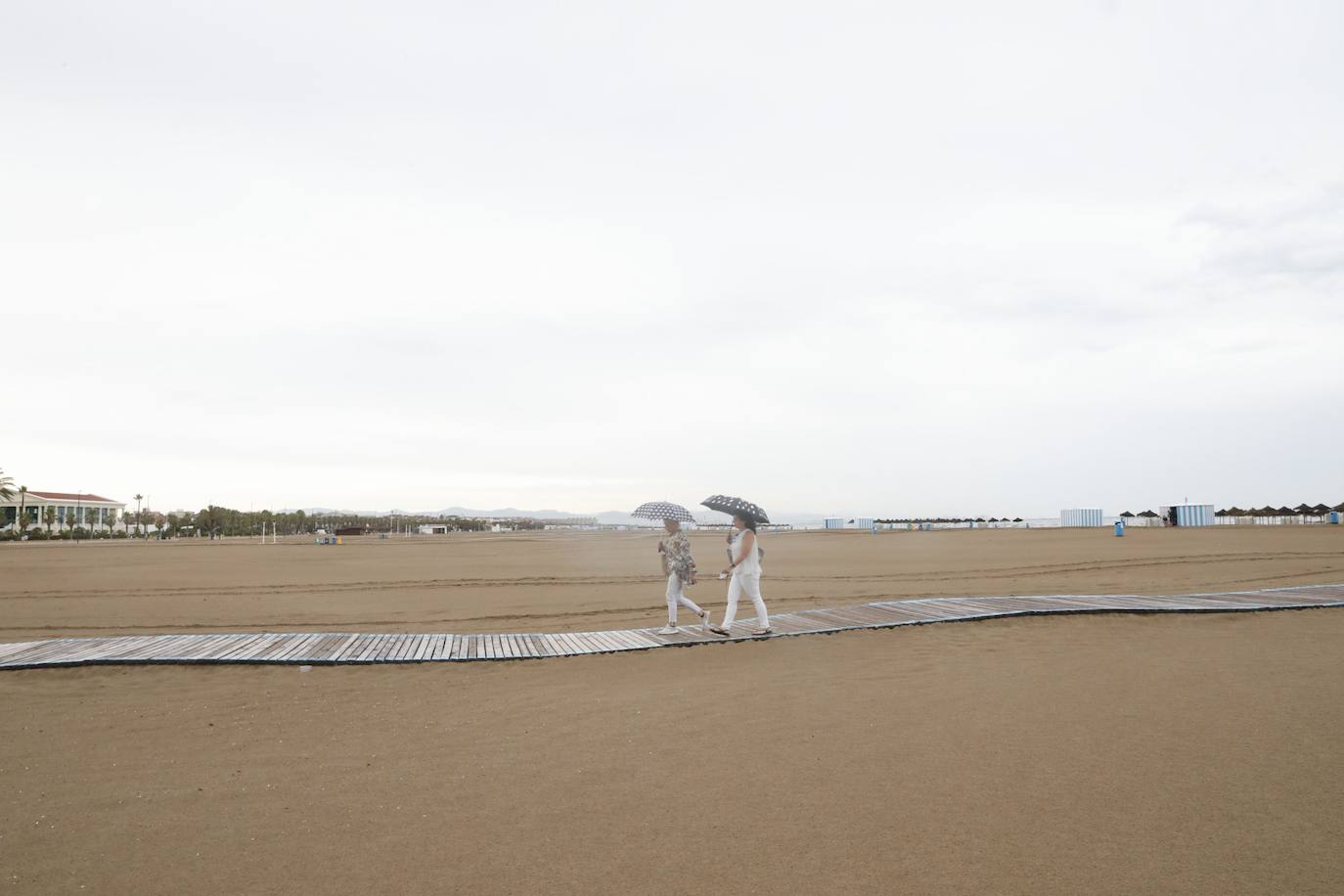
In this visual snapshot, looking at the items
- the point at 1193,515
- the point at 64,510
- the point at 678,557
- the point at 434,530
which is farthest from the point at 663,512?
the point at 64,510

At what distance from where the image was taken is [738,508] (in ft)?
38.3

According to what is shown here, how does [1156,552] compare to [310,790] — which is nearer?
[310,790]

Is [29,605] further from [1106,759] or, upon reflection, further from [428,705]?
[1106,759]

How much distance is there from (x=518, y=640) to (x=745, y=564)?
3.63 meters

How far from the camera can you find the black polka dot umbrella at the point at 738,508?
11.6 m

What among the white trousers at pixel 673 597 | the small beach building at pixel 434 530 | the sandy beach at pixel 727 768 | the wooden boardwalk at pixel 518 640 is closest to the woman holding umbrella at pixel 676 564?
the white trousers at pixel 673 597

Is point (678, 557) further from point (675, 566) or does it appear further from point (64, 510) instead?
point (64, 510)

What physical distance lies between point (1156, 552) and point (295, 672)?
30.0 meters

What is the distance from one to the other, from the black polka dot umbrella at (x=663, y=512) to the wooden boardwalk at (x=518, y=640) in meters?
1.80

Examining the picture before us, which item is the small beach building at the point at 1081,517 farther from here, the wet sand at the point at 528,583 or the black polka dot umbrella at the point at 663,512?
the black polka dot umbrella at the point at 663,512

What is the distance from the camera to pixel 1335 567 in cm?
2172

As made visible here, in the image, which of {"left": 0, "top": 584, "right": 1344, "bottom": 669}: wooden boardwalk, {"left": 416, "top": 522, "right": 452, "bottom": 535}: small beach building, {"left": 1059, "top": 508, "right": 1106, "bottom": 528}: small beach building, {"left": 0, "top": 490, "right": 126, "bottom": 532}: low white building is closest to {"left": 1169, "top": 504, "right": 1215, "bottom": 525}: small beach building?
{"left": 1059, "top": 508, "right": 1106, "bottom": 528}: small beach building

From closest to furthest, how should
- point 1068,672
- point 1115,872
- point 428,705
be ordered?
point 1115,872 < point 428,705 < point 1068,672

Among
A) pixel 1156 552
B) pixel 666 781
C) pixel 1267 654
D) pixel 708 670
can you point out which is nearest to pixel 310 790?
pixel 666 781
